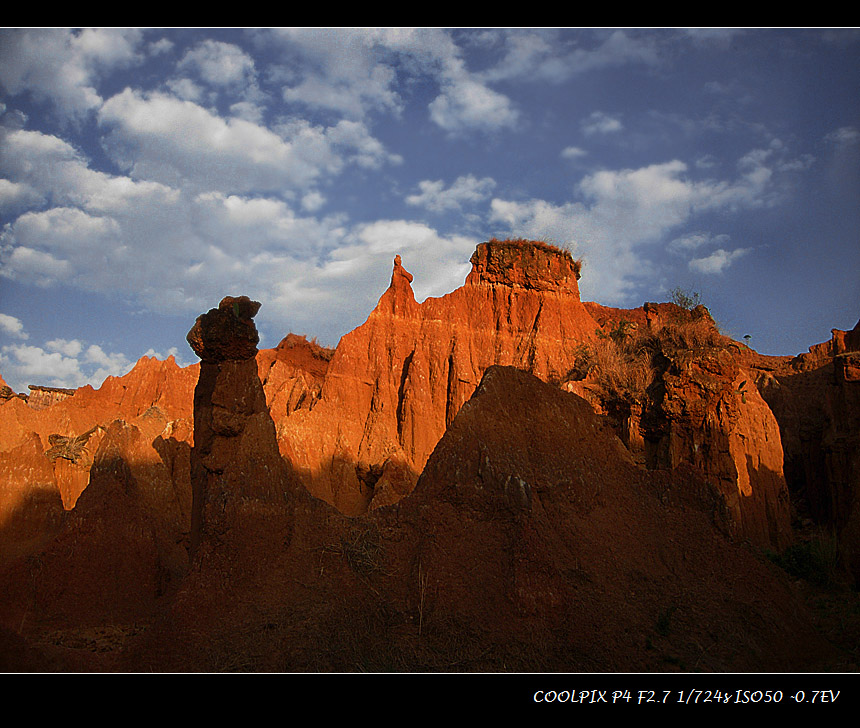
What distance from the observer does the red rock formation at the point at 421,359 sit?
1294 inches

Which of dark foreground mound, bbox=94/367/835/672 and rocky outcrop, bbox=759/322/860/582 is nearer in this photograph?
dark foreground mound, bbox=94/367/835/672

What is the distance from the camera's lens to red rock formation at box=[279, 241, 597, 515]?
108 feet

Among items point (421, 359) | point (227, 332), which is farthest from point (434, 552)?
point (421, 359)

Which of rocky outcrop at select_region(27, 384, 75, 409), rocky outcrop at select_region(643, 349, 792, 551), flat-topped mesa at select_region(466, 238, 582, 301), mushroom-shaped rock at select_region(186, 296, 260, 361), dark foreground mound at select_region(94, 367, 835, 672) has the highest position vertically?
flat-topped mesa at select_region(466, 238, 582, 301)

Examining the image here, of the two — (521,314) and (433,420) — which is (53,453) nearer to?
(433,420)


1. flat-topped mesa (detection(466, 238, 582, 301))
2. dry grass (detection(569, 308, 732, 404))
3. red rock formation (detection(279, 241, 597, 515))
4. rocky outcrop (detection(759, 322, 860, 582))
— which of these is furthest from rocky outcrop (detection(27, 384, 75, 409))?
rocky outcrop (detection(759, 322, 860, 582))

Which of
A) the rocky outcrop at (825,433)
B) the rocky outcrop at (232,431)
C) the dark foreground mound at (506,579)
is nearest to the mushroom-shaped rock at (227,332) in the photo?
the rocky outcrop at (232,431)

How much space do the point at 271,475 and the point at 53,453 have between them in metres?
15.1

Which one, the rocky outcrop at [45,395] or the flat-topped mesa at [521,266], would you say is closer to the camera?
the flat-topped mesa at [521,266]

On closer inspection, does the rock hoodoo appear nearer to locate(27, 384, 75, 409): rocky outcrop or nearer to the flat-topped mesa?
the flat-topped mesa

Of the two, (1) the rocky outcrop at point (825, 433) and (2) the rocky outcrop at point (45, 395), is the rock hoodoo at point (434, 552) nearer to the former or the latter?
(1) the rocky outcrop at point (825, 433)

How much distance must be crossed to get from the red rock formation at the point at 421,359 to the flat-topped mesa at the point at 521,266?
2.5 inches

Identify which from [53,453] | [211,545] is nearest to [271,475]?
[211,545]

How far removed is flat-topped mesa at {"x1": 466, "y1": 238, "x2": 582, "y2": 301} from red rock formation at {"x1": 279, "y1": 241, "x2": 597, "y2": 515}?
0.06m
